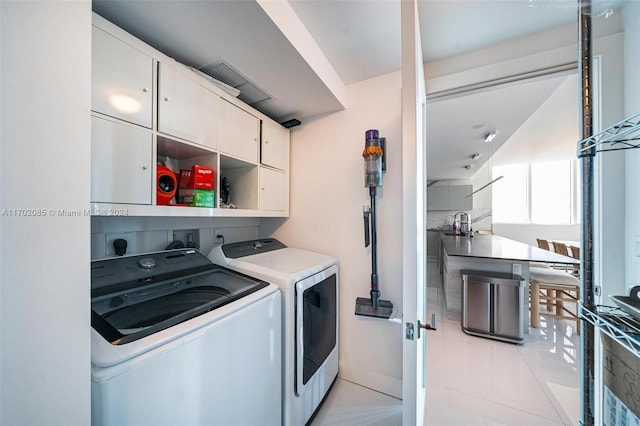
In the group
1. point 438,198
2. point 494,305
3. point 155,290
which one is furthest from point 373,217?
point 438,198

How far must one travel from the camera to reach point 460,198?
20.7ft

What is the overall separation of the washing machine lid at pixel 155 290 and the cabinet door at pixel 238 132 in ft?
2.42

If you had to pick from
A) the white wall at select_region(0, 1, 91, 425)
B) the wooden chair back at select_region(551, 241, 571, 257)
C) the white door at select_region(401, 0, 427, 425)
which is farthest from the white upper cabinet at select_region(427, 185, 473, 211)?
the white wall at select_region(0, 1, 91, 425)

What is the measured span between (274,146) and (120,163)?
1.07m

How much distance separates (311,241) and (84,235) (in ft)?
5.20

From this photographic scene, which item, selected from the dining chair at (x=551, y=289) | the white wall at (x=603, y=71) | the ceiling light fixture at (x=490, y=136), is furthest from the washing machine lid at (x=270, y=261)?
the ceiling light fixture at (x=490, y=136)

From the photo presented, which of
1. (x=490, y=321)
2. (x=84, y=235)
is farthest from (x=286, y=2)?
(x=490, y=321)

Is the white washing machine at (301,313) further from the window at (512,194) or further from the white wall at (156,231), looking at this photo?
the window at (512,194)

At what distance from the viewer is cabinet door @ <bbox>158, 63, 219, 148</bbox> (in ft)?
Result: 3.63

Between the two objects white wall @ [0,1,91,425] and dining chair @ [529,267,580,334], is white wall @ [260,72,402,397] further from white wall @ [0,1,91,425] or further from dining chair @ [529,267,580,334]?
dining chair @ [529,267,580,334]

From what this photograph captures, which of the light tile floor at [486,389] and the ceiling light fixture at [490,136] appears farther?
the ceiling light fixture at [490,136]

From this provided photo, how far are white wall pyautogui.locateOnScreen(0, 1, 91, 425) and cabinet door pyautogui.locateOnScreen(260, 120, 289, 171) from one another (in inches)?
49.6

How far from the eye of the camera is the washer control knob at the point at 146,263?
44.4 inches

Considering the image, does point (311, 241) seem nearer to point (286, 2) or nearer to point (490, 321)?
point (286, 2)
